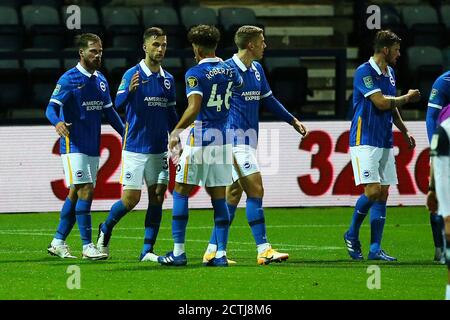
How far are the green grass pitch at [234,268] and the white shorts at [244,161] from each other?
82cm

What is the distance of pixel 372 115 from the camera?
39.5 feet

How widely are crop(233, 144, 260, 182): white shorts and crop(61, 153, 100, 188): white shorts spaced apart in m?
1.58

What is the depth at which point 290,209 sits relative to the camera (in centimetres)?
1770

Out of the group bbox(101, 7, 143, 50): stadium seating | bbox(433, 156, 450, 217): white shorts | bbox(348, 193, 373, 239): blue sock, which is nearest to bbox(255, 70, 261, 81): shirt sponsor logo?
bbox(348, 193, 373, 239): blue sock

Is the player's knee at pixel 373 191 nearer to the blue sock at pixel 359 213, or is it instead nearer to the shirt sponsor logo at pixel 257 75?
the blue sock at pixel 359 213

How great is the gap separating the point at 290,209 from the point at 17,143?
3856mm

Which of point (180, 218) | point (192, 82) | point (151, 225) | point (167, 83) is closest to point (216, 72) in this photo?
point (192, 82)

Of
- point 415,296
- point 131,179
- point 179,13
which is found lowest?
point 415,296

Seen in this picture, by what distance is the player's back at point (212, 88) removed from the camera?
10672mm

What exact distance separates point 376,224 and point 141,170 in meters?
2.32

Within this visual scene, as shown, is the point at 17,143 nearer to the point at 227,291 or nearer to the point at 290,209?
the point at 290,209

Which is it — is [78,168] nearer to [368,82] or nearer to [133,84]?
[133,84]
